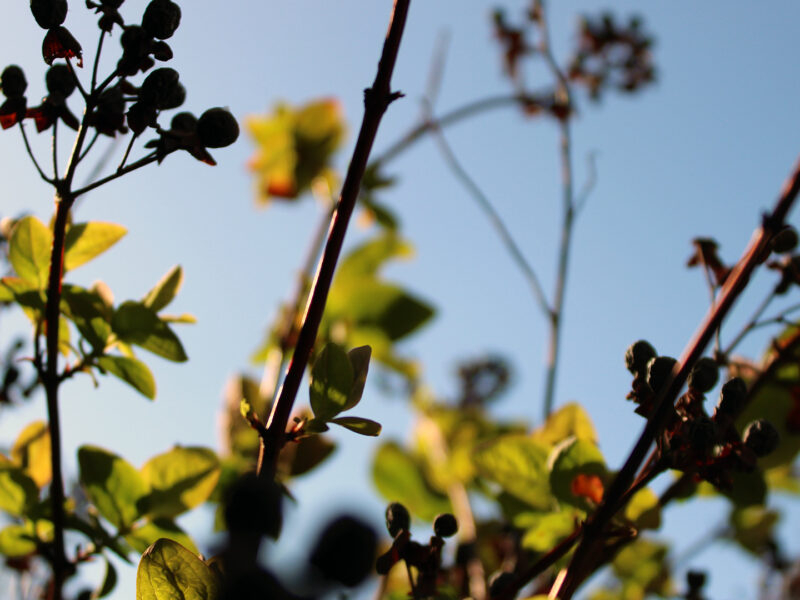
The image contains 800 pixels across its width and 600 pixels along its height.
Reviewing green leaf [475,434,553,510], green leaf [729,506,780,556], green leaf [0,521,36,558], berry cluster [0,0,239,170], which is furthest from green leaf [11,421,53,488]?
green leaf [729,506,780,556]

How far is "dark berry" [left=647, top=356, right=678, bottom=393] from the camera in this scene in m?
0.67

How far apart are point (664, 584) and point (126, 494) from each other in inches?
43.5

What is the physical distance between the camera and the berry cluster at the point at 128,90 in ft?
2.18

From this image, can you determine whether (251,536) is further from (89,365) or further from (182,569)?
(89,365)

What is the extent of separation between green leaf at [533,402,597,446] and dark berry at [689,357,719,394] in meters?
0.41

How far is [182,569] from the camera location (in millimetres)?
563

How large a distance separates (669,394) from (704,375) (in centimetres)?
7

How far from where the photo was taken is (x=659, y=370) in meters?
0.67

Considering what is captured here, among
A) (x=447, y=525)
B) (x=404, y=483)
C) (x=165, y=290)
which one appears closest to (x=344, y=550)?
(x=447, y=525)

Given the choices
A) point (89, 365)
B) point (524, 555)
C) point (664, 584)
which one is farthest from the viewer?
point (664, 584)

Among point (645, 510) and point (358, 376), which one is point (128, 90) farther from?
point (645, 510)

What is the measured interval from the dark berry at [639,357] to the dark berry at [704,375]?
0.05m

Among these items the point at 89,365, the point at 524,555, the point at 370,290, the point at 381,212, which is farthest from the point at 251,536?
the point at 381,212

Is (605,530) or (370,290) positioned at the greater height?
(370,290)
